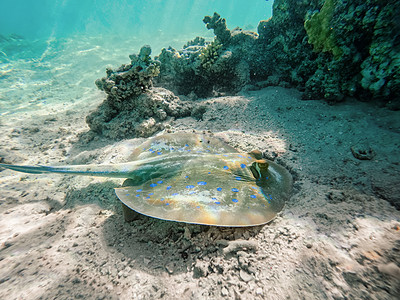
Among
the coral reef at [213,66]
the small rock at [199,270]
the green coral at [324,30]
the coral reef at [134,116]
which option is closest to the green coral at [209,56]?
the coral reef at [213,66]

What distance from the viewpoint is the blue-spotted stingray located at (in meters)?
2.20

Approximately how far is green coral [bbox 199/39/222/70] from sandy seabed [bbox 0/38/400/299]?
14.4 feet

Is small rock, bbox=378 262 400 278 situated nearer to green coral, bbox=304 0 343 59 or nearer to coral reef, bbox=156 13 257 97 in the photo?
green coral, bbox=304 0 343 59

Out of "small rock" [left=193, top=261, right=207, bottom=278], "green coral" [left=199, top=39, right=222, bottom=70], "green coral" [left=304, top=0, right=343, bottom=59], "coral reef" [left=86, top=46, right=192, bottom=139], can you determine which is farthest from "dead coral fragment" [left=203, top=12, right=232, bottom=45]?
"small rock" [left=193, top=261, right=207, bottom=278]

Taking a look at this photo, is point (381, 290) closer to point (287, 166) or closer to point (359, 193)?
point (359, 193)

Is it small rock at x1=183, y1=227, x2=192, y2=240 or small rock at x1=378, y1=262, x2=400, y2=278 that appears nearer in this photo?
small rock at x1=378, y1=262, x2=400, y2=278

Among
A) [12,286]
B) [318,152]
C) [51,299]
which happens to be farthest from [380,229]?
[12,286]

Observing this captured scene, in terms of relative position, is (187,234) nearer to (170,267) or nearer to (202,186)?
(170,267)

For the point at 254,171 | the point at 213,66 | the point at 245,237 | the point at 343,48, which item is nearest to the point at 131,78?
the point at 213,66

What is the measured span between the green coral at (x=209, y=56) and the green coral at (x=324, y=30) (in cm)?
339

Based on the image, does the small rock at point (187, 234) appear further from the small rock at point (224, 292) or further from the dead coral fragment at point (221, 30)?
the dead coral fragment at point (221, 30)

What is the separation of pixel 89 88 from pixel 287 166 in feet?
46.2

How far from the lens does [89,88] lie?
12.4 meters

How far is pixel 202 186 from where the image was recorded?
8.63 feet
